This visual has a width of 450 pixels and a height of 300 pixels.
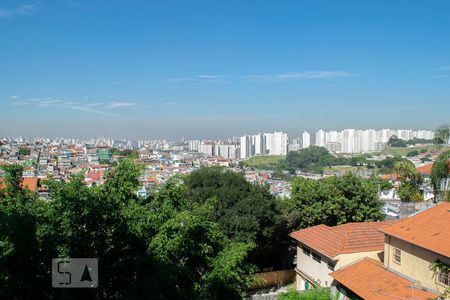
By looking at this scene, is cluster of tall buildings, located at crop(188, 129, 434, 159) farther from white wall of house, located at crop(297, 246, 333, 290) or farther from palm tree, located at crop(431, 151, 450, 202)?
white wall of house, located at crop(297, 246, 333, 290)

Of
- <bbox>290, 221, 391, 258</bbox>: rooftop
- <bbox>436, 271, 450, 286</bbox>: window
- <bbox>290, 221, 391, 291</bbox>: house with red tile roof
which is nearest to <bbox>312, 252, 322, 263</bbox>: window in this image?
<bbox>290, 221, 391, 291</bbox>: house with red tile roof

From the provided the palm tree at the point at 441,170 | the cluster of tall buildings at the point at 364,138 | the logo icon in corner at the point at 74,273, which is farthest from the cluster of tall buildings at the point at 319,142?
the logo icon in corner at the point at 74,273

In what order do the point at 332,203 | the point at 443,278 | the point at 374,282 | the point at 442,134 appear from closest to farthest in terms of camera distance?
the point at 443,278, the point at 374,282, the point at 332,203, the point at 442,134

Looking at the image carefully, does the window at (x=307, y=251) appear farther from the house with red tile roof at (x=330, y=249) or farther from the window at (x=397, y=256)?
the window at (x=397, y=256)

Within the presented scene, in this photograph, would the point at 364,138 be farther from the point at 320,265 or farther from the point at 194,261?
the point at 194,261

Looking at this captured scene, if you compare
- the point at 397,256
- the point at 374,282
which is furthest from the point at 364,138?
the point at 374,282

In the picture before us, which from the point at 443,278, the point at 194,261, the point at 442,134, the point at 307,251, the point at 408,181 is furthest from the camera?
the point at 408,181
